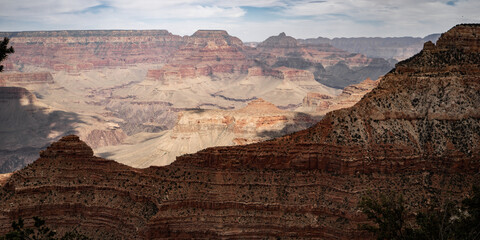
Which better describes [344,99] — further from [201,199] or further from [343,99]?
[201,199]

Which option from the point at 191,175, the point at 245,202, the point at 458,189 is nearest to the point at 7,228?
the point at 191,175

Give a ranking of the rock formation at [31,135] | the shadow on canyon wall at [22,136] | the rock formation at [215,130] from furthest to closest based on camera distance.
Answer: the rock formation at [31,135] < the shadow on canyon wall at [22,136] < the rock formation at [215,130]

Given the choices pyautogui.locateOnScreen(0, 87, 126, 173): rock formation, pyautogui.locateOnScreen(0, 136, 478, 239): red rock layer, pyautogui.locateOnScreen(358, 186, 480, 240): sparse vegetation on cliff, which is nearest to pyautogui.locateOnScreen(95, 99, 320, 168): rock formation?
pyautogui.locateOnScreen(0, 87, 126, 173): rock formation

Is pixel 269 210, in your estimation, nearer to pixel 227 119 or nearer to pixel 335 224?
pixel 335 224

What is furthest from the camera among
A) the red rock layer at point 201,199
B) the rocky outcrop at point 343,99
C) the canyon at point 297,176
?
the rocky outcrop at point 343,99

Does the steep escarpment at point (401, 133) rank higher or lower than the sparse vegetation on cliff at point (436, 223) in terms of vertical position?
higher

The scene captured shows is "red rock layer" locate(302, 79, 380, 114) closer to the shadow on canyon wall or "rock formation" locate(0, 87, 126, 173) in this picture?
"rock formation" locate(0, 87, 126, 173)

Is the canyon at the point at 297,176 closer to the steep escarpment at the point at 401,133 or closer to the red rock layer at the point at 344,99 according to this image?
the steep escarpment at the point at 401,133

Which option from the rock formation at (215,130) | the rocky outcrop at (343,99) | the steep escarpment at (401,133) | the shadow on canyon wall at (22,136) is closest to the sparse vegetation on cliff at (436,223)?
the steep escarpment at (401,133)
